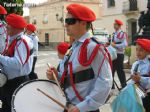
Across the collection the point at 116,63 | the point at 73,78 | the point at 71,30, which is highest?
the point at 71,30

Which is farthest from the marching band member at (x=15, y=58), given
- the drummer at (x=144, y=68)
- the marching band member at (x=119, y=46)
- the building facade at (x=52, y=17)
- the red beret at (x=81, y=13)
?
the building facade at (x=52, y=17)

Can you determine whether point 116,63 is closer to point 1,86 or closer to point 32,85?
point 1,86

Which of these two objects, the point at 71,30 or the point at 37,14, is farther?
the point at 37,14

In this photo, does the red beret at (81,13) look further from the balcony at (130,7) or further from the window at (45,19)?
the window at (45,19)

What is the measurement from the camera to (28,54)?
208 inches

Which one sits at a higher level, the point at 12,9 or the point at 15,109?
the point at 12,9

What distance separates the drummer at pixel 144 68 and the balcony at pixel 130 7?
45.4 meters

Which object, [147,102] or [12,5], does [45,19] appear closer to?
[12,5]

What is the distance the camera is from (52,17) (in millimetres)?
67875

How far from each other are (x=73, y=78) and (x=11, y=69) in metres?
1.76

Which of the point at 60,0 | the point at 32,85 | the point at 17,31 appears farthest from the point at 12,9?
the point at 60,0

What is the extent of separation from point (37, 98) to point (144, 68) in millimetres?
2055

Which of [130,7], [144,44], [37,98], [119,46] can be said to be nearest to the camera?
[37,98]

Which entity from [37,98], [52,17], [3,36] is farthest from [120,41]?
[52,17]
